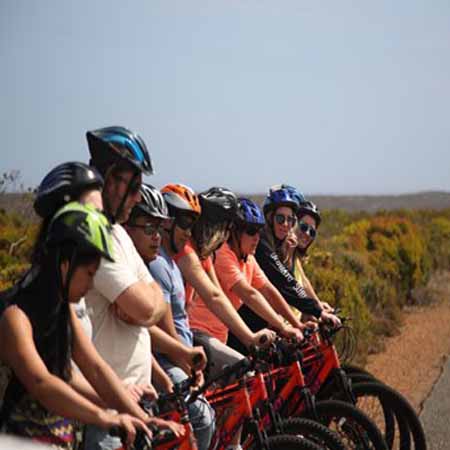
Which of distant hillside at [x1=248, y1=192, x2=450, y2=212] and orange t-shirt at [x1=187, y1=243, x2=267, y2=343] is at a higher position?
orange t-shirt at [x1=187, y1=243, x2=267, y2=343]

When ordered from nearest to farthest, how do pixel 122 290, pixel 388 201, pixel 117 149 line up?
1. pixel 122 290
2. pixel 117 149
3. pixel 388 201

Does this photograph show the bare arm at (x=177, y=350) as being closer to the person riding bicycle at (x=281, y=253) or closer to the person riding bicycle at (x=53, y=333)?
the person riding bicycle at (x=53, y=333)

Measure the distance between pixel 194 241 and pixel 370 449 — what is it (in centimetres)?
168

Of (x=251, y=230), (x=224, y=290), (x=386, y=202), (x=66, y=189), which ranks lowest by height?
(x=386, y=202)

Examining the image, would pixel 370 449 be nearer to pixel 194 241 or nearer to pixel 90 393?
pixel 194 241

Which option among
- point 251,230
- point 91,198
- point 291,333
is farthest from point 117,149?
point 291,333

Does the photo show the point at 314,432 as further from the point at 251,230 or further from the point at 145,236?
the point at 251,230

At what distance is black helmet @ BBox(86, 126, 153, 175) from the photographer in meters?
3.88

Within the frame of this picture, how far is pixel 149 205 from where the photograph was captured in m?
4.14

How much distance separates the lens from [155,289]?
364 centimetres

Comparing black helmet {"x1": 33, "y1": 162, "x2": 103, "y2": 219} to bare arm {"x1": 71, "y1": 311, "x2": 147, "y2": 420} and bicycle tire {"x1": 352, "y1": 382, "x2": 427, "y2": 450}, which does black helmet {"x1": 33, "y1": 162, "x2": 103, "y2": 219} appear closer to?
bare arm {"x1": 71, "y1": 311, "x2": 147, "y2": 420}

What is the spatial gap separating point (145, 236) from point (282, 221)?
2.28 meters

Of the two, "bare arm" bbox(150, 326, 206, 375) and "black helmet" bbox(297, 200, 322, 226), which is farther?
"black helmet" bbox(297, 200, 322, 226)

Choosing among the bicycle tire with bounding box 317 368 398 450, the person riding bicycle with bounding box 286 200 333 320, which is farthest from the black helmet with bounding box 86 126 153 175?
the person riding bicycle with bounding box 286 200 333 320
